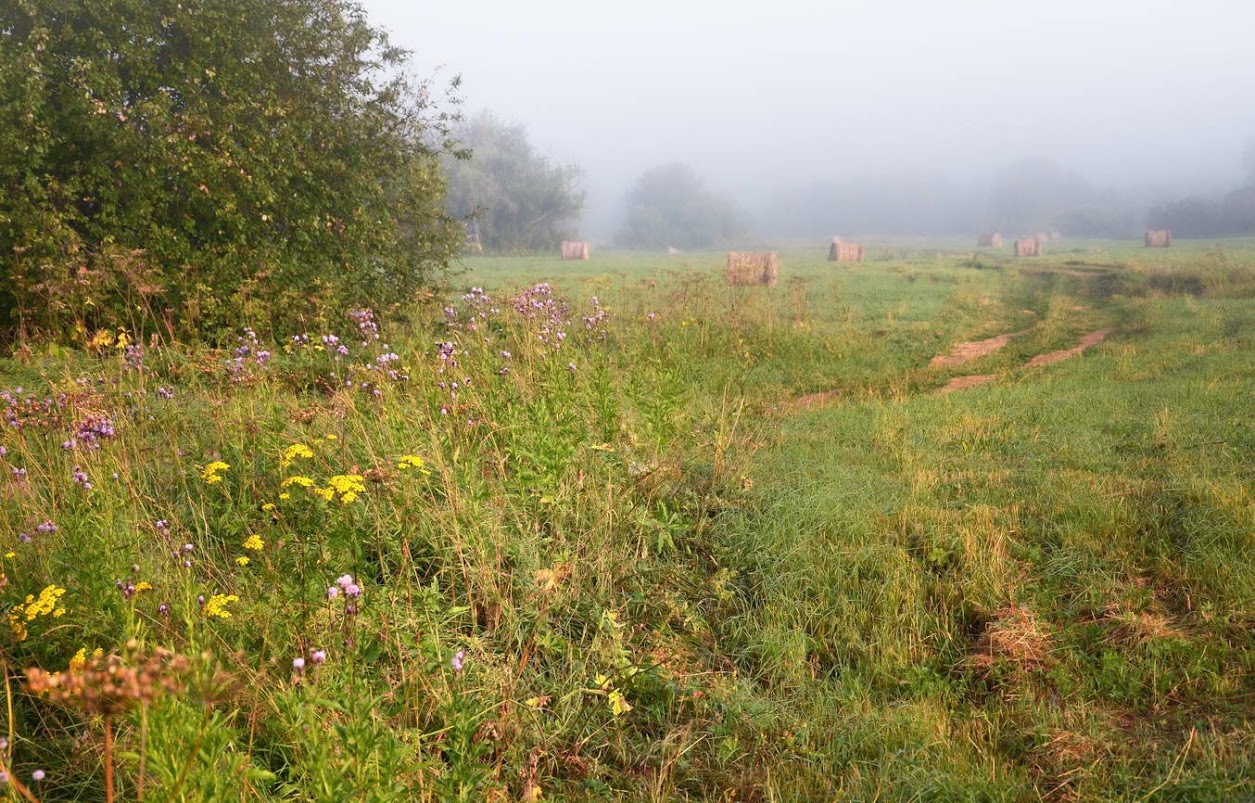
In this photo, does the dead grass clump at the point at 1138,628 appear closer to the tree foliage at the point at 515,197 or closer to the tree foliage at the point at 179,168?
the tree foliage at the point at 179,168

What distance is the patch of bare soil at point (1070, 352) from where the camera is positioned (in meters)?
10.8

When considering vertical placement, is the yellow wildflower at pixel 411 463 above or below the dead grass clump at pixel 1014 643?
above

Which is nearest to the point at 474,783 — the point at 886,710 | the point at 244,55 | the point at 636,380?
the point at 886,710

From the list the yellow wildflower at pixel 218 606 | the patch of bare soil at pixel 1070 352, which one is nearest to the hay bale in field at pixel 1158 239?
the patch of bare soil at pixel 1070 352

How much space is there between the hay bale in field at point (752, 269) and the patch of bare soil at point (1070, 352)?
8.05 m

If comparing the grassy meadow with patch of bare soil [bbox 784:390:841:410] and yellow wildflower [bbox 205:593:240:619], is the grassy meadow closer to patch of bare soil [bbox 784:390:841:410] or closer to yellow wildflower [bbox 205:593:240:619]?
yellow wildflower [bbox 205:593:240:619]

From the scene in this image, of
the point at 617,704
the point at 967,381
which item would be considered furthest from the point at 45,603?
the point at 967,381

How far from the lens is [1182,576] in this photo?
428 centimetres

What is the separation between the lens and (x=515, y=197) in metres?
53.3

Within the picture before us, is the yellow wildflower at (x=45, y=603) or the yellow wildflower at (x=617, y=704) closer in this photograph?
the yellow wildflower at (x=45, y=603)

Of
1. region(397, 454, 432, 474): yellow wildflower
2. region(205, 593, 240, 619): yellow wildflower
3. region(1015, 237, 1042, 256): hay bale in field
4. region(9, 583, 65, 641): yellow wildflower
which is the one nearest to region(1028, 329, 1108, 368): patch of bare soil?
region(397, 454, 432, 474): yellow wildflower

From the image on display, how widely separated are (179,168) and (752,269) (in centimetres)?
1411

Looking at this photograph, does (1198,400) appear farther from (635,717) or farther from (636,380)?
(635,717)

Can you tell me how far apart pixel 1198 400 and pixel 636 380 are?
5.51 metres
